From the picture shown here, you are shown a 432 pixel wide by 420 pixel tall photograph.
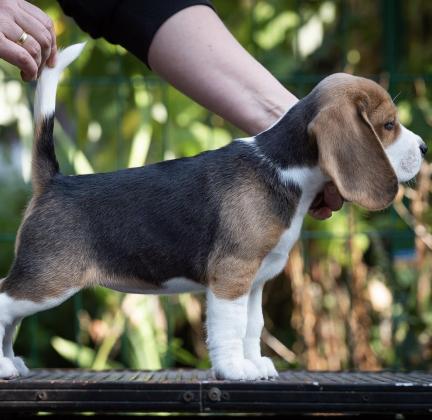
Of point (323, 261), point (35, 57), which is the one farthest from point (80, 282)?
point (323, 261)

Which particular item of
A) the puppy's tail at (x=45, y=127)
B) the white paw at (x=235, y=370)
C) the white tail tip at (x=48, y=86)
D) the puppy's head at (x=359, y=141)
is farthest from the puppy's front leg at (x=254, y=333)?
the white tail tip at (x=48, y=86)

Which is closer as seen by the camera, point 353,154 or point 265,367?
point 353,154

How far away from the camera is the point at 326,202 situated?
2.75m

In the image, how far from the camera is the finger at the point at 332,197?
266 centimetres

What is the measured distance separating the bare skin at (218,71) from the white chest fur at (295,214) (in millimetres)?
530

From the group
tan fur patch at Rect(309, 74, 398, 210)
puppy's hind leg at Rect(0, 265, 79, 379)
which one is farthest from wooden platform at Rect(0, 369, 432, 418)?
tan fur patch at Rect(309, 74, 398, 210)

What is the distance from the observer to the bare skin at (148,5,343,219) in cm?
303

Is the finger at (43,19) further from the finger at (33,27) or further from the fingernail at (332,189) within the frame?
the fingernail at (332,189)

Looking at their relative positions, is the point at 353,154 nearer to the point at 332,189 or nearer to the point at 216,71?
the point at 332,189

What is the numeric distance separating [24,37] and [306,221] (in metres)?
3.17

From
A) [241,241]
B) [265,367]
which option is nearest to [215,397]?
[265,367]

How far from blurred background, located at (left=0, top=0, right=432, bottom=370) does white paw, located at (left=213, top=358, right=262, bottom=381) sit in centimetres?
245

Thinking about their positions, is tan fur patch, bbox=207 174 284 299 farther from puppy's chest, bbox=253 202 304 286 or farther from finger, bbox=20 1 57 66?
finger, bbox=20 1 57 66

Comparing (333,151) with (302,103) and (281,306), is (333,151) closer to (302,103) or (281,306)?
(302,103)
